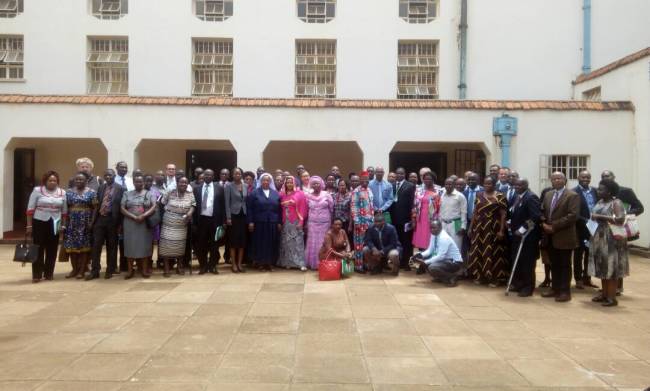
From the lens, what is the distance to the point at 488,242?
26.9ft

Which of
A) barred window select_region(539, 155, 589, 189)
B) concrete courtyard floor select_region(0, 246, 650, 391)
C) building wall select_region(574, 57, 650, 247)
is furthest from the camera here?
barred window select_region(539, 155, 589, 189)

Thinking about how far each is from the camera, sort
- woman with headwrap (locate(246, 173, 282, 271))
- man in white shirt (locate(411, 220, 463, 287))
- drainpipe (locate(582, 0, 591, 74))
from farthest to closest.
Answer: drainpipe (locate(582, 0, 591, 74)) → woman with headwrap (locate(246, 173, 282, 271)) → man in white shirt (locate(411, 220, 463, 287))

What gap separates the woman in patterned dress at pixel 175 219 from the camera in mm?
8742

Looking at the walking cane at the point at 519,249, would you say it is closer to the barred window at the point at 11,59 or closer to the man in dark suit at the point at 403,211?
the man in dark suit at the point at 403,211

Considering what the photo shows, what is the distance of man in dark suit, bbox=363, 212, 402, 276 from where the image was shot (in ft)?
29.3

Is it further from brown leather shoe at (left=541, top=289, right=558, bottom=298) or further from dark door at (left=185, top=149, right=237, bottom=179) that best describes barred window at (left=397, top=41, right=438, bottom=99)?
brown leather shoe at (left=541, top=289, right=558, bottom=298)

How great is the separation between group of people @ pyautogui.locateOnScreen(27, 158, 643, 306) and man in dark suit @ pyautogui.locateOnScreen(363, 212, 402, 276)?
0.02 m

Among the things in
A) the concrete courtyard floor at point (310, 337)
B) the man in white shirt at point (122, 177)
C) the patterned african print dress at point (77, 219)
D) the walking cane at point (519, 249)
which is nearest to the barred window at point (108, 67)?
the man in white shirt at point (122, 177)

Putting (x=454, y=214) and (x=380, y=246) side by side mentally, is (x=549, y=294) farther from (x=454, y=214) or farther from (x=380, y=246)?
(x=380, y=246)

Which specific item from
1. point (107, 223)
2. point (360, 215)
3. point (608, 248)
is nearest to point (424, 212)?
point (360, 215)

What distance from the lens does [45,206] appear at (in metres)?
8.34

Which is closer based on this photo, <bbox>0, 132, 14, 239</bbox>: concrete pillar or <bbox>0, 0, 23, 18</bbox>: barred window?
<bbox>0, 132, 14, 239</bbox>: concrete pillar

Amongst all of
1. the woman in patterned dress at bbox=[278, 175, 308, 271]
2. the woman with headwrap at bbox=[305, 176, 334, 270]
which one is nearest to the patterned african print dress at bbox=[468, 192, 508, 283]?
the woman with headwrap at bbox=[305, 176, 334, 270]

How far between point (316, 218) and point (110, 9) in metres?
10.2
